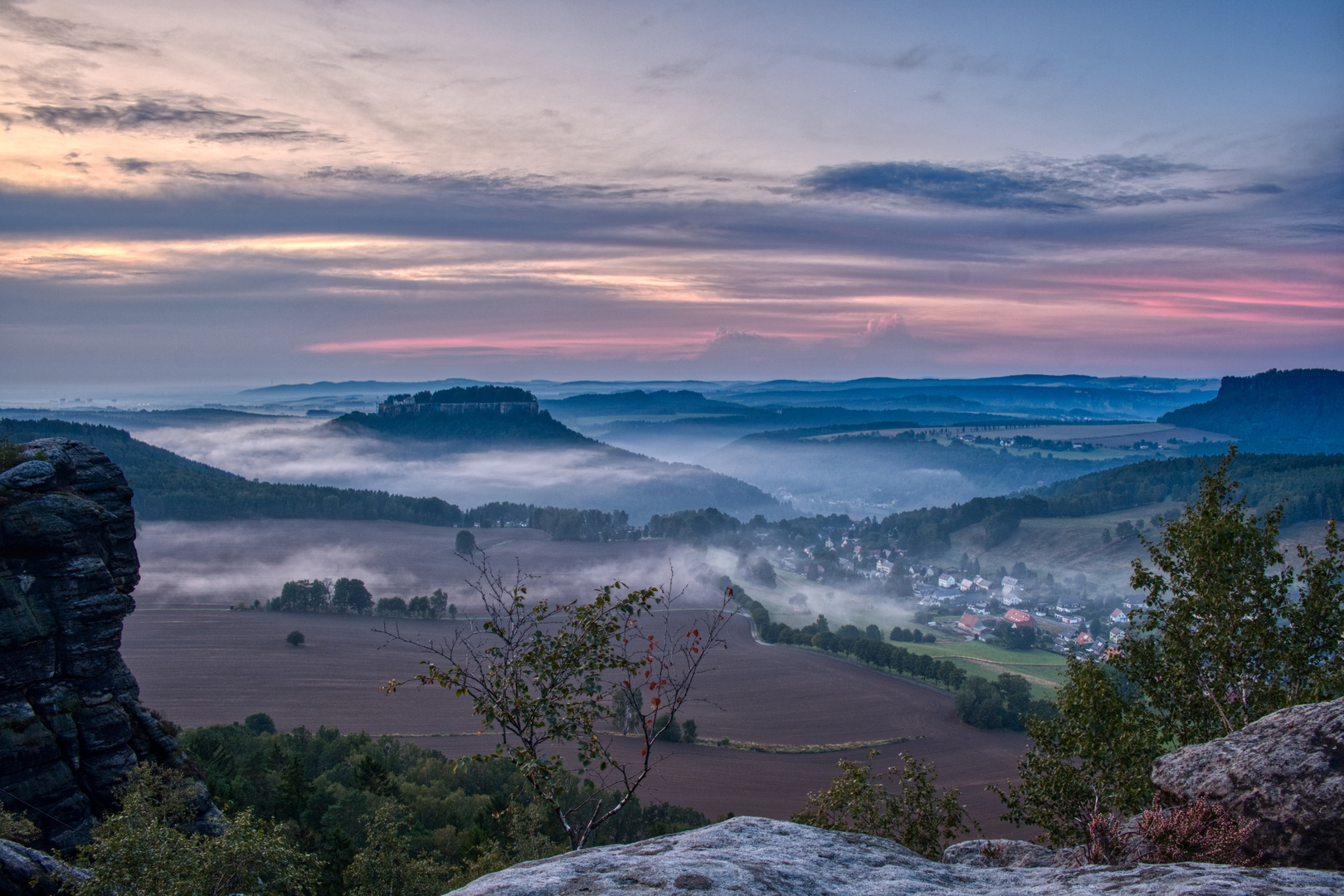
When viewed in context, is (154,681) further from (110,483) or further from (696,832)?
(696,832)

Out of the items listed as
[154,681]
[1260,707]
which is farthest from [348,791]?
[154,681]

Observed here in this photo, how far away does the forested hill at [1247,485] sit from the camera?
128625 mm

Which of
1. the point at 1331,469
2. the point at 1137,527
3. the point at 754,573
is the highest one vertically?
the point at 1331,469

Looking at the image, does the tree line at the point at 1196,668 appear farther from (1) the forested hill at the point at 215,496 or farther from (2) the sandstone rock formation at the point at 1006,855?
(1) the forested hill at the point at 215,496

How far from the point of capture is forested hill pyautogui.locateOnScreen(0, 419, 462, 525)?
127125mm

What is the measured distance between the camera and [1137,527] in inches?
5728

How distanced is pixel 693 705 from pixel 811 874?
2387 inches

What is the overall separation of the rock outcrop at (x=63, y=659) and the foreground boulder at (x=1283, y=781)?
27.1 meters

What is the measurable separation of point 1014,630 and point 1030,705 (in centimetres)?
3271

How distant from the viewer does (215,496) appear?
133 meters

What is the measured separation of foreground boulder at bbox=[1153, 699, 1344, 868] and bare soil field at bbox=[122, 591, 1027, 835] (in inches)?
1283

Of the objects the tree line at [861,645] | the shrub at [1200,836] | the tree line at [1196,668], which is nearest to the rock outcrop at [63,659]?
the tree line at [1196,668]

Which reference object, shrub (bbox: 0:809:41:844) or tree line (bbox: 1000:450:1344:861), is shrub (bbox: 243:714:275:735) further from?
tree line (bbox: 1000:450:1344:861)

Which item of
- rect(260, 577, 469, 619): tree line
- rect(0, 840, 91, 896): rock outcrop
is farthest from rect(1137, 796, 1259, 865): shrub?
rect(260, 577, 469, 619): tree line
